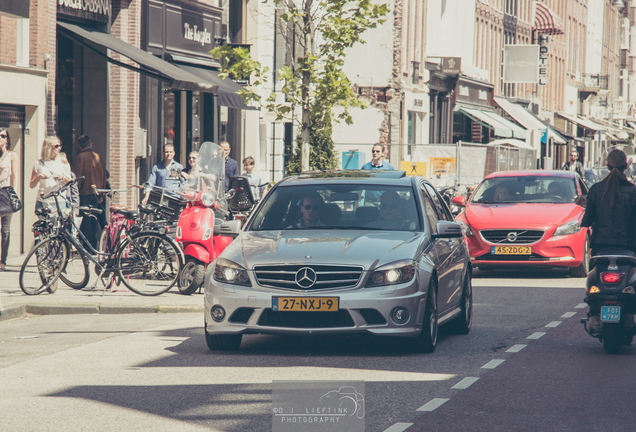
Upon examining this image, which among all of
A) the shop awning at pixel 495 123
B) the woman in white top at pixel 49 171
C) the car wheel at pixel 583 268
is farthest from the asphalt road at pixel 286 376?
the shop awning at pixel 495 123

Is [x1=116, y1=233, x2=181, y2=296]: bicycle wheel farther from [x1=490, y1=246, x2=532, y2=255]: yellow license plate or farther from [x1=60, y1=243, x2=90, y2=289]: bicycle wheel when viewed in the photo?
[x1=490, y1=246, x2=532, y2=255]: yellow license plate

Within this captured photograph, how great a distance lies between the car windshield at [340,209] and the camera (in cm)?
951

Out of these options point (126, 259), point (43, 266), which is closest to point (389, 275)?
point (126, 259)

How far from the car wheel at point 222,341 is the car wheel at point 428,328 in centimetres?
149

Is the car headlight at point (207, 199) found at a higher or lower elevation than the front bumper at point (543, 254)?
higher

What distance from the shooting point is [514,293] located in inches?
566

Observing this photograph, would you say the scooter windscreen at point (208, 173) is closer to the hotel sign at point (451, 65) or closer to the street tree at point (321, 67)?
the street tree at point (321, 67)

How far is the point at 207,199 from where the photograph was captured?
13.4m

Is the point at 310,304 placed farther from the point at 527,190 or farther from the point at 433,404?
the point at 527,190

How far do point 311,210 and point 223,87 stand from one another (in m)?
12.7

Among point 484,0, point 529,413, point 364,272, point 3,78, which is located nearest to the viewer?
point 529,413

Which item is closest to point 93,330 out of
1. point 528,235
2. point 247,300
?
point 247,300

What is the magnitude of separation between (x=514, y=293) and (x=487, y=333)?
3.94 meters

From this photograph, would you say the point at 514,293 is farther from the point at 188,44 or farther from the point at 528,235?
the point at 188,44
